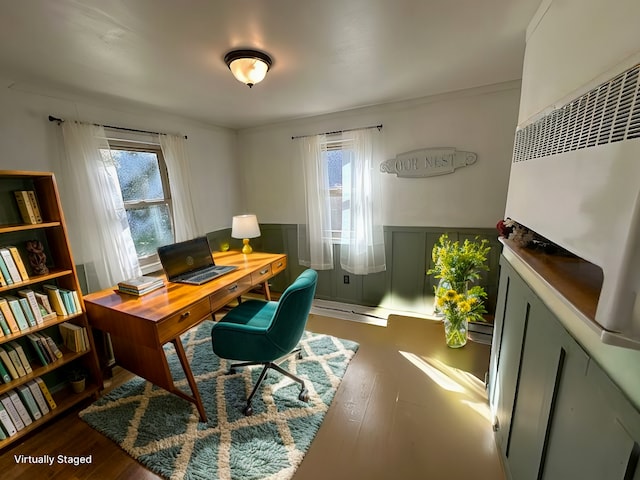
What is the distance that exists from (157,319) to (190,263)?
0.81 m

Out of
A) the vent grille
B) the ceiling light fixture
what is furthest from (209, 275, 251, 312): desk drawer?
the vent grille

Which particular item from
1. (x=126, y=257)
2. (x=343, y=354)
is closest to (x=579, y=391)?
(x=343, y=354)

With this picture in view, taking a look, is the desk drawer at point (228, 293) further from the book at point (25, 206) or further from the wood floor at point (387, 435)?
the book at point (25, 206)

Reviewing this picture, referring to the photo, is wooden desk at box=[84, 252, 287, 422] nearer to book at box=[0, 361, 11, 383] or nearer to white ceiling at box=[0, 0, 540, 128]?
book at box=[0, 361, 11, 383]

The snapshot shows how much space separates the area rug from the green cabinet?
1.01 m

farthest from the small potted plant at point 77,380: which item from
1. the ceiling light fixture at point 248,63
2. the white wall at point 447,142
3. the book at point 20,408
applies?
the white wall at point 447,142

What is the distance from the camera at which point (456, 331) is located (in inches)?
86.0

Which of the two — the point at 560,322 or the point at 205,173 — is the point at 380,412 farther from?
the point at 205,173

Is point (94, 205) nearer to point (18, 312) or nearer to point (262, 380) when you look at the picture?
point (18, 312)

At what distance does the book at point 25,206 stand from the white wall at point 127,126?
315 mm

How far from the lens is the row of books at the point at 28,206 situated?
1.52 m

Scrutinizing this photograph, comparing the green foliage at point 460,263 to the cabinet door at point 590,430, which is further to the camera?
the green foliage at point 460,263

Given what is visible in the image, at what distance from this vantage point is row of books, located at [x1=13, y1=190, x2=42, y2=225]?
4.99ft

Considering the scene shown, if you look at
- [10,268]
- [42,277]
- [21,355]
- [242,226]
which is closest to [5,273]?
[10,268]
